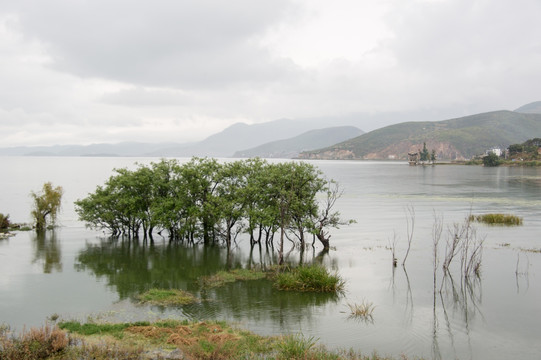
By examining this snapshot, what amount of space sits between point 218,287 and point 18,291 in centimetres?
1261

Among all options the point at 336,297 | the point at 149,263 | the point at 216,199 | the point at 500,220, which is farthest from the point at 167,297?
the point at 500,220

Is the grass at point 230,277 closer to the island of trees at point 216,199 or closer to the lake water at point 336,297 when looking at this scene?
the lake water at point 336,297

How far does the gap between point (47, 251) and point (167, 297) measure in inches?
837

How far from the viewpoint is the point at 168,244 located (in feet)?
140

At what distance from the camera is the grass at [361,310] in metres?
21.6

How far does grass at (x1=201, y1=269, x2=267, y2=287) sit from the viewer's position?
2755 centimetres

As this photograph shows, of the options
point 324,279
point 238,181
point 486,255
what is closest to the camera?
point 324,279

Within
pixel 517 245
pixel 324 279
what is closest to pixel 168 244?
pixel 324 279

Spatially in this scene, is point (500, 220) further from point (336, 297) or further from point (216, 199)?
point (216, 199)

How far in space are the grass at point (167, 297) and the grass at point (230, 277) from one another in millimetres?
2691

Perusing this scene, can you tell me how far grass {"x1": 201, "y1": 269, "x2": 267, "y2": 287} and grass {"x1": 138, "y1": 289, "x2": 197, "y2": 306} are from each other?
2691 millimetres

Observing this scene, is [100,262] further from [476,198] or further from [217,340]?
[476,198]

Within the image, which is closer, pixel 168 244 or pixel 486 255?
pixel 486 255

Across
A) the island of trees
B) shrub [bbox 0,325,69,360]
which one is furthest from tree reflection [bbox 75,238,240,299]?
shrub [bbox 0,325,69,360]
